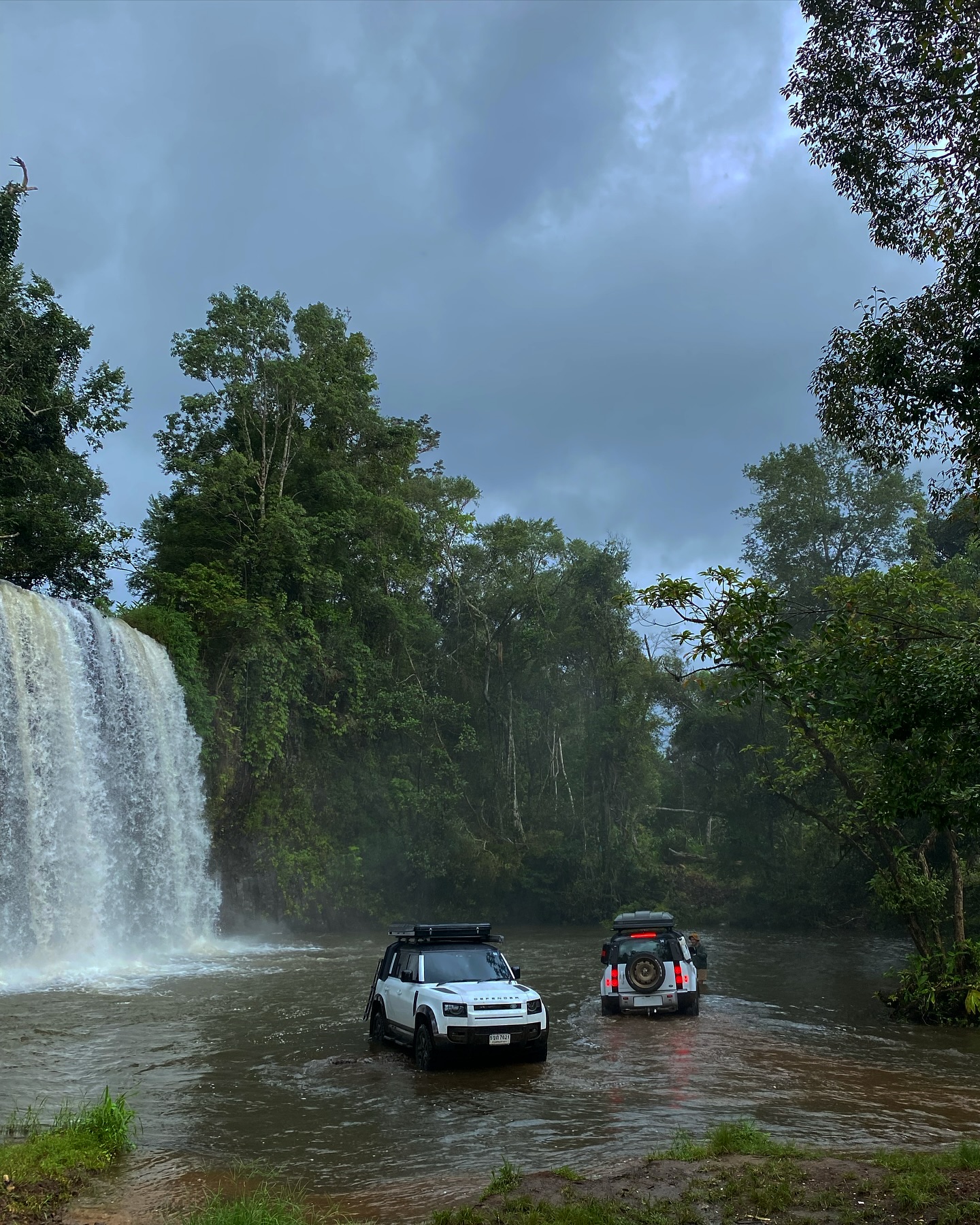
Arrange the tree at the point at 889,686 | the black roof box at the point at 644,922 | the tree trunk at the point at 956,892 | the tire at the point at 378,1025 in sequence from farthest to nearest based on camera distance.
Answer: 1. the tree trunk at the point at 956,892
2. the black roof box at the point at 644,922
3. the tire at the point at 378,1025
4. the tree at the point at 889,686

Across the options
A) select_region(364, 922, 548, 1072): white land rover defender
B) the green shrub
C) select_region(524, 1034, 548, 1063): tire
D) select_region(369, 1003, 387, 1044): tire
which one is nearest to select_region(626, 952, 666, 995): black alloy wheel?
select_region(364, 922, 548, 1072): white land rover defender

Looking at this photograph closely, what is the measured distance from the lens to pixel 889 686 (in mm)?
9227

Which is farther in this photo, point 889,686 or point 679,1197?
point 889,686

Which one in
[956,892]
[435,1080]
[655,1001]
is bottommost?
[435,1080]

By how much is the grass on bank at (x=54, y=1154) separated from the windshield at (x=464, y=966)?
15.7 feet

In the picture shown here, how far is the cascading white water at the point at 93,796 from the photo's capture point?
24.2m

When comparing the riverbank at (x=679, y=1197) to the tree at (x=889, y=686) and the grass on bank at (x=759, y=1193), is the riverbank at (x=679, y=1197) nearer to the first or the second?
the grass on bank at (x=759, y=1193)

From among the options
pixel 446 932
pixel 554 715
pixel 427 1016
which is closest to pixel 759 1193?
pixel 427 1016

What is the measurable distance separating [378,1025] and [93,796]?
14.6 meters

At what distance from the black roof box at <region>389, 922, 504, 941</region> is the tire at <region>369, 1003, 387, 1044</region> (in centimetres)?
112

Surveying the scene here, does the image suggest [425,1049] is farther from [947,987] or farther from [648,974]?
[947,987]

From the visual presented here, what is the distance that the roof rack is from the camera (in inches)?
576

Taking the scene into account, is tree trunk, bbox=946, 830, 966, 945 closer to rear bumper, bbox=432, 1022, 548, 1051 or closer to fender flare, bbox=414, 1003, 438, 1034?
rear bumper, bbox=432, 1022, 548, 1051

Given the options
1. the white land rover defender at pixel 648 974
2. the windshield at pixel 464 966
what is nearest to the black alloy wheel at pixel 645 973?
the white land rover defender at pixel 648 974
